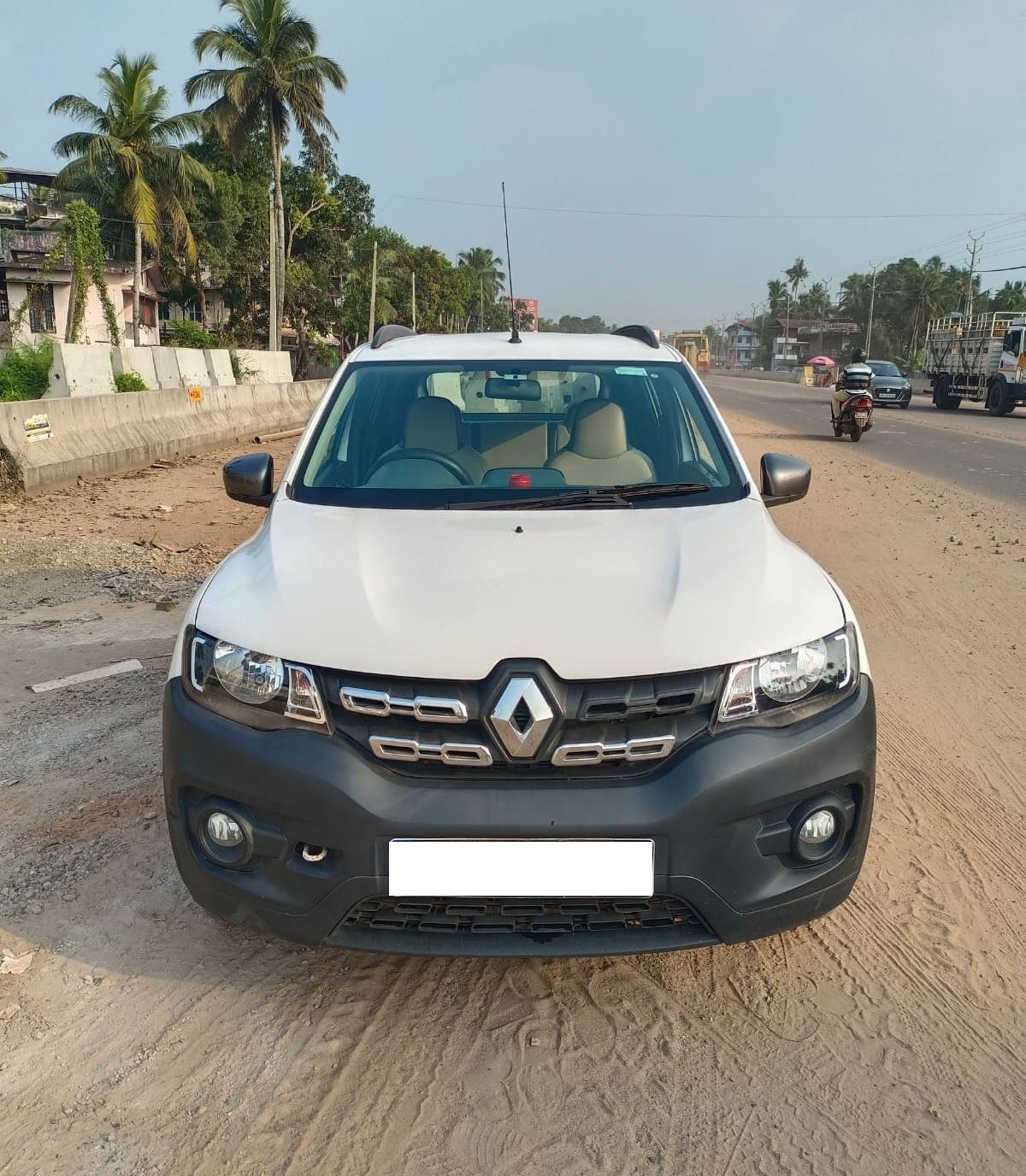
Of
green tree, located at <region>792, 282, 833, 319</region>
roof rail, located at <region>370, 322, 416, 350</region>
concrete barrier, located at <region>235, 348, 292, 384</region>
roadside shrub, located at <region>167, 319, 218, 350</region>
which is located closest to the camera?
roof rail, located at <region>370, 322, 416, 350</region>

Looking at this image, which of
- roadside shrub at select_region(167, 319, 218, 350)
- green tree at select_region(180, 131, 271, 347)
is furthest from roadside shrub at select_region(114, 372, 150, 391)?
green tree at select_region(180, 131, 271, 347)

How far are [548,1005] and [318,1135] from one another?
2.14ft

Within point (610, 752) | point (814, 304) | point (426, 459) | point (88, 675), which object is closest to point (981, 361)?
point (88, 675)

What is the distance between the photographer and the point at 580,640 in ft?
7.48

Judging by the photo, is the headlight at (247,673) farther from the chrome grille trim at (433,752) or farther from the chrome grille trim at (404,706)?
the chrome grille trim at (433,752)

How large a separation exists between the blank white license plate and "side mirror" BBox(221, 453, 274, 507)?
5.52ft

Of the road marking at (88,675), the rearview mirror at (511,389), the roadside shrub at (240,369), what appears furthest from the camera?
the roadside shrub at (240,369)

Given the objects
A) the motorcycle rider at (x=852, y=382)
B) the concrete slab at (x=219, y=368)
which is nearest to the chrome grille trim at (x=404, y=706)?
the motorcycle rider at (x=852, y=382)

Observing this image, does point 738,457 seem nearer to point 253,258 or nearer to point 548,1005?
point 548,1005

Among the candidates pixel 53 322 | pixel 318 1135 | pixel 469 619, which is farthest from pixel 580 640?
pixel 53 322

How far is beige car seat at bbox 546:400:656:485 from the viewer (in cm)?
344

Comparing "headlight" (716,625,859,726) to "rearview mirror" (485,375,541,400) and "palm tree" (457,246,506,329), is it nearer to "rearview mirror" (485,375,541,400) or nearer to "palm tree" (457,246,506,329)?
"rearview mirror" (485,375,541,400)

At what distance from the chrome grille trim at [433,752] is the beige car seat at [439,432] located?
148 cm

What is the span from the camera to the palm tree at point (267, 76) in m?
37.8
